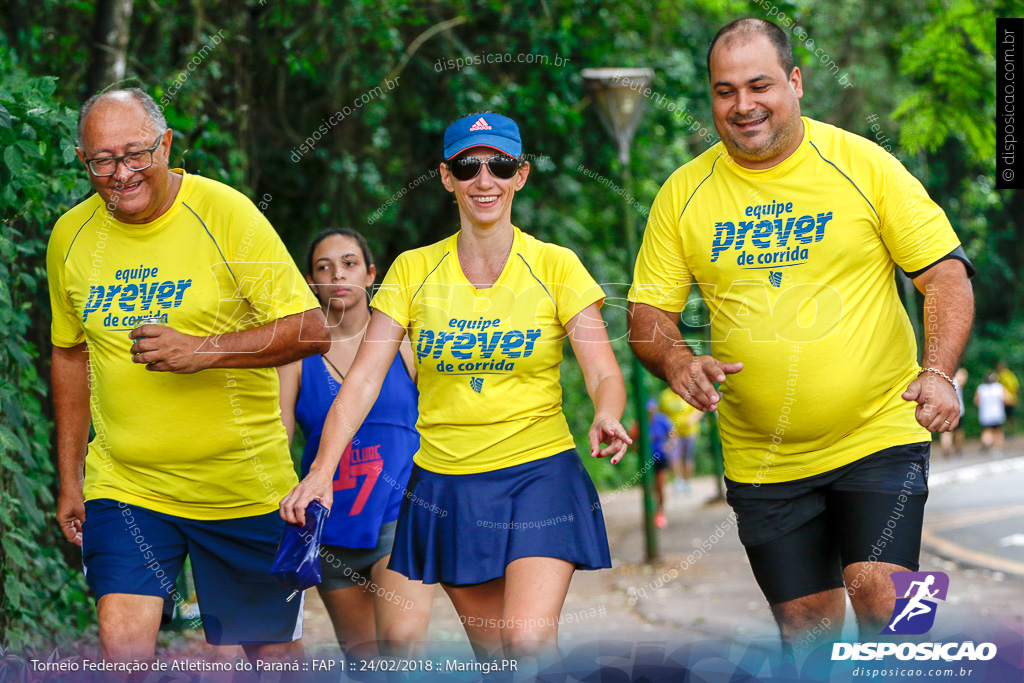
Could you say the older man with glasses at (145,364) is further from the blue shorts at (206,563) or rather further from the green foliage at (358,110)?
the green foliage at (358,110)

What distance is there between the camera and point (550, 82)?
9.27 meters

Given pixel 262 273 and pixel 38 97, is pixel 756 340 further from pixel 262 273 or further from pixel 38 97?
pixel 38 97

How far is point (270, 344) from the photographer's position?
3.62 m

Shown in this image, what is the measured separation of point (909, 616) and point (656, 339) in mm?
1158

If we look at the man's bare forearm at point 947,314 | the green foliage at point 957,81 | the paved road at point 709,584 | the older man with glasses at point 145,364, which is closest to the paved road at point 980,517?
the paved road at point 709,584

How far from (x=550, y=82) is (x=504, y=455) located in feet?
21.2

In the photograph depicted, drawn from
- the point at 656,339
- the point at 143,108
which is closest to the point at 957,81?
the point at 656,339

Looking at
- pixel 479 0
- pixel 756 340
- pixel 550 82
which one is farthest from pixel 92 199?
pixel 550 82

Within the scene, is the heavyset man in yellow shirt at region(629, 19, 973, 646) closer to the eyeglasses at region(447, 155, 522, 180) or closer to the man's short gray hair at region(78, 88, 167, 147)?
the eyeglasses at region(447, 155, 522, 180)

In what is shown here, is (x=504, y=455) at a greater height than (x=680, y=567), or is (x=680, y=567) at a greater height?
(x=504, y=455)

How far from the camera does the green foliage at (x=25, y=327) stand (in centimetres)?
397

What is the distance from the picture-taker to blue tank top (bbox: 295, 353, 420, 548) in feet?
14.5

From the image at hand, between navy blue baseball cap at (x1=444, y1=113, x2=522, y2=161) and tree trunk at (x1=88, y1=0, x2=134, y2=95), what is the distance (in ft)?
10.8

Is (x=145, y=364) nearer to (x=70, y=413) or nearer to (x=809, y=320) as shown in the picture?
(x=70, y=413)
